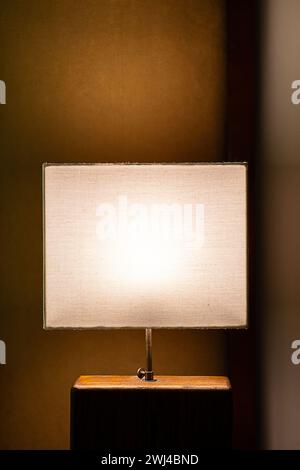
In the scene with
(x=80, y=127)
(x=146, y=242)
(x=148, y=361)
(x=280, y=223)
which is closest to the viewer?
(x=146, y=242)

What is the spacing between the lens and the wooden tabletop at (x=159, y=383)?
52.1 inches

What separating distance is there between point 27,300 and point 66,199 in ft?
1.71

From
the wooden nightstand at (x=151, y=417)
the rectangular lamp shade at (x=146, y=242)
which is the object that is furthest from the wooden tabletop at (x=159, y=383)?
the rectangular lamp shade at (x=146, y=242)

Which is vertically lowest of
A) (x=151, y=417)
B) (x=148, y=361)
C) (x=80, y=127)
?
(x=151, y=417)

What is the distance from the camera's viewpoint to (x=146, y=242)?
4.16 feet

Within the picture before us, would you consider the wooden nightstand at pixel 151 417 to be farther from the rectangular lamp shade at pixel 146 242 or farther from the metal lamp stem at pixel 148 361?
the rectangular lamp shade at pixel 146 242

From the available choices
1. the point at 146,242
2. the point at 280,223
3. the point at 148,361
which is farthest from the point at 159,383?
the point at 280,223

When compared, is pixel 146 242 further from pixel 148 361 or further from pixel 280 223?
pixel 280 223

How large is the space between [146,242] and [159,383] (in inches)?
14.0

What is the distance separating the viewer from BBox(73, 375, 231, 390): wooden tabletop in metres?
1.32

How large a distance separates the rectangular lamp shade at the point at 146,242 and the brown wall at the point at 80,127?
1.33 ft
